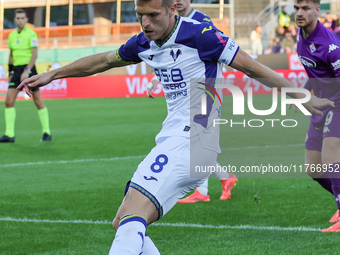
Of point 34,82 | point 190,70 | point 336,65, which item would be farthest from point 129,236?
point 336,65

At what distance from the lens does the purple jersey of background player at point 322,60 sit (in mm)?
5859

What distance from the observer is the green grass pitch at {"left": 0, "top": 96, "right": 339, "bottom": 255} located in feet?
18.3

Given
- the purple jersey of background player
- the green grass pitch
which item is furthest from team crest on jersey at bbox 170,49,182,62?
the purple jersey of background player

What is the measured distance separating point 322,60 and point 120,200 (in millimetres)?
2886

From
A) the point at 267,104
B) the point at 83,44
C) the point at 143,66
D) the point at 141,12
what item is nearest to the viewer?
the point at 141,12

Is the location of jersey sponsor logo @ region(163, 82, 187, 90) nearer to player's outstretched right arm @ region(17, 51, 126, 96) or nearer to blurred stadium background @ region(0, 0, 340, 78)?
player's outstretched right arm @ region(17, 51, 126, 96)

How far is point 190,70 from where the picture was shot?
4.16 meters

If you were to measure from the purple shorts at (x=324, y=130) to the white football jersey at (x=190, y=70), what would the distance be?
2.08 metres

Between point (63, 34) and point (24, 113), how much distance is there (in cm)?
2269

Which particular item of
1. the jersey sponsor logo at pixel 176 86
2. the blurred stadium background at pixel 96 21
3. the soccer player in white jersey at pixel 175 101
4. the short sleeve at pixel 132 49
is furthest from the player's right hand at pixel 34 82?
the blurred stadium background at pixel 96 21

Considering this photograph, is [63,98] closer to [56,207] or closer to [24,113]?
[24,113]

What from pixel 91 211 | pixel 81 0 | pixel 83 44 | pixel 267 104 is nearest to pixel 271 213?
pixel 91 211

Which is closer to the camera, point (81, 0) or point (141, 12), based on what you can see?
point (141, 12)

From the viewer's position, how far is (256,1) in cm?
4238
